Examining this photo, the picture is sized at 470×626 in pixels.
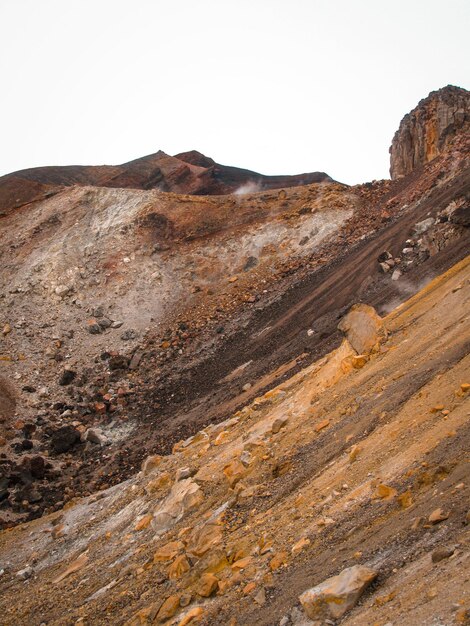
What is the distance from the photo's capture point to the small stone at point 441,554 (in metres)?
5.76

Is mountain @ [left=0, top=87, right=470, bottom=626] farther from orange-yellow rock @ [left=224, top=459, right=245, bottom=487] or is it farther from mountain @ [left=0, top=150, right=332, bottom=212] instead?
mountain @ [left=0, top=150, right=332, bottom=212]

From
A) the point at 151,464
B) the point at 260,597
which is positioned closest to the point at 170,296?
the point at 151,464

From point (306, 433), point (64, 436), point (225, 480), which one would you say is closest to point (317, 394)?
point (306, 433)

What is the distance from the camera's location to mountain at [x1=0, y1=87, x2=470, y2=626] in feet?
24.3

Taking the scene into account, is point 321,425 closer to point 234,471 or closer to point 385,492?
point 234,471

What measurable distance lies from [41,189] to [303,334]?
26.5 meters

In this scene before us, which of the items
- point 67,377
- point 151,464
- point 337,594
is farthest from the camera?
point 67,377

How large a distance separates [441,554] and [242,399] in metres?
12.8

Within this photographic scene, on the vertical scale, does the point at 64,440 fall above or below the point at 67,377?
below

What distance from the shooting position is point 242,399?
18.4m

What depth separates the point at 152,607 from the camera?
→ 8570mm

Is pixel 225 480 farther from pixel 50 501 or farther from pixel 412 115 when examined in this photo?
pixel 412 115

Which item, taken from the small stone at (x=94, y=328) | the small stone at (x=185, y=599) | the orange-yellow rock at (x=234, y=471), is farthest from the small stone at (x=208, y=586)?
the small stone at (x=94, y=328)

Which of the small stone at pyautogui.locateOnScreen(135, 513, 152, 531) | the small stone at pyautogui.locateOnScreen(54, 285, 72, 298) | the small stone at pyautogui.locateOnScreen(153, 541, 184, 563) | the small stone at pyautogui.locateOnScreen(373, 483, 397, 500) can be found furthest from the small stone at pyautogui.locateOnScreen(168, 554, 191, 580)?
the small stone at pyautogui.locateOnScreen(54, 285, 72, 298)
